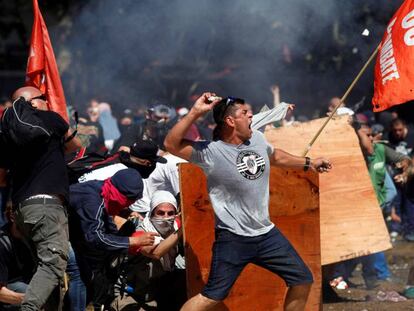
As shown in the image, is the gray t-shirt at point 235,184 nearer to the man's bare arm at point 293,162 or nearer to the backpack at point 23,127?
the man's bare arm at point 293,162

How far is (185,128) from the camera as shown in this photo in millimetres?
5211

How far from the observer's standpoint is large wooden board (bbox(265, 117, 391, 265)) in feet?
23.1

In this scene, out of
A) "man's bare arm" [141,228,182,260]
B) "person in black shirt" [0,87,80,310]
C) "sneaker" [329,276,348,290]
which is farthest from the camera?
"sneaker" [329,276,348,290]

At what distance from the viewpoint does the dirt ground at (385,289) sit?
704 cm

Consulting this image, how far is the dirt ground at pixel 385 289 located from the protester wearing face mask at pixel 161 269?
1450 mm

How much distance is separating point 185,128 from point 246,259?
3.08 feet

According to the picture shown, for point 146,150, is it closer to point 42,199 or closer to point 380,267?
point 42,199

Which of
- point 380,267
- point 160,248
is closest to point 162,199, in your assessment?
point 160,248

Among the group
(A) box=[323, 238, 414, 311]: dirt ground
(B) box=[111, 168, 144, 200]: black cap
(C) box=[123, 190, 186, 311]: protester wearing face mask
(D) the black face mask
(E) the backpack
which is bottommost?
(A) box=[323, 238, 414, 311]: dirt ground

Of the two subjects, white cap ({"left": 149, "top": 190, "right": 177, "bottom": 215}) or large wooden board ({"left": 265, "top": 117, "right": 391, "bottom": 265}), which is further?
large wooden board ({"left": 265, "top": 117, "right": 391, "bottom": 265})

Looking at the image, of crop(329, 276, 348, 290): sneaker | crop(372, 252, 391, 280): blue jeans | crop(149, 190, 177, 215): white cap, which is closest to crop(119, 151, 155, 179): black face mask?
crop(149, 190, 177, 215): white cap

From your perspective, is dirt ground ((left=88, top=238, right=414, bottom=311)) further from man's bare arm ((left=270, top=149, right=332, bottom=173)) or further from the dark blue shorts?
man's bare arm ((left=270, top=149, right=332, bottom=173))

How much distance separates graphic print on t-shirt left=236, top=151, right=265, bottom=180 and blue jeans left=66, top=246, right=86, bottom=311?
1.35m

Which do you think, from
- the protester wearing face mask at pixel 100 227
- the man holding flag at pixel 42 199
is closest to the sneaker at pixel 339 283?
the protester wearing face mask at pixel 100 227
